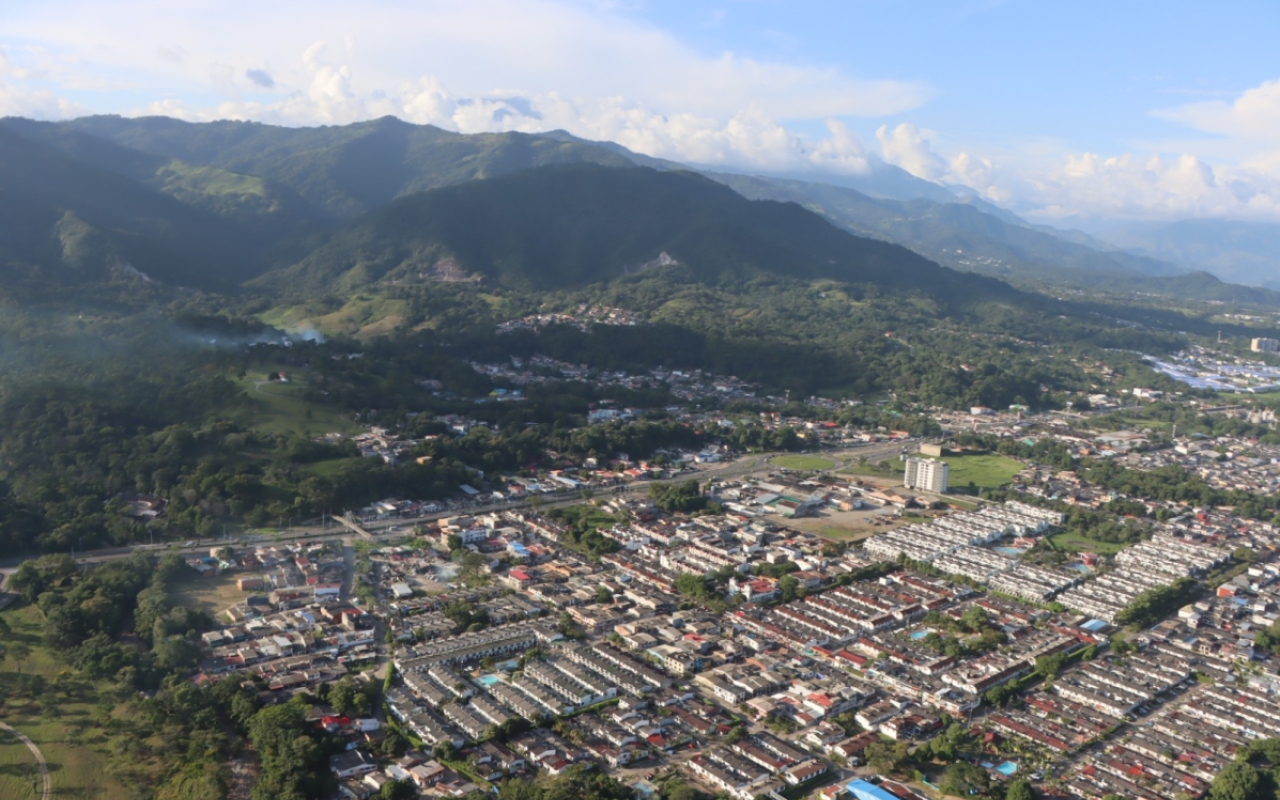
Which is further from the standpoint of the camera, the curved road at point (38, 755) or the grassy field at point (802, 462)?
the grassy field at point (802, 462)

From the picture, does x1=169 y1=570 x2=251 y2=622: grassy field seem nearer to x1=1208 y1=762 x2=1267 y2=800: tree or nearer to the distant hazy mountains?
x1=1208 y1=762 x2=1267 y2=800: tree

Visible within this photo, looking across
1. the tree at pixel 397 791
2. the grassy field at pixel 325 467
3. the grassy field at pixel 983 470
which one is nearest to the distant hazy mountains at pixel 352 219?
the grassy field at pixel 325 467

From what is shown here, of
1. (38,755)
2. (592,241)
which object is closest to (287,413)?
(38,755)

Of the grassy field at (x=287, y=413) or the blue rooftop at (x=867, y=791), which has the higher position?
the grassy field at (x=287, y=413)

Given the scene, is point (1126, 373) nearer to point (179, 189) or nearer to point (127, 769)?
point (127, 769)

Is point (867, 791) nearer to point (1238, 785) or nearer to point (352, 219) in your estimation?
point (1238, 785)

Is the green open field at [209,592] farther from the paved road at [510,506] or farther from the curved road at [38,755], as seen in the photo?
the curved road at [38,755]
